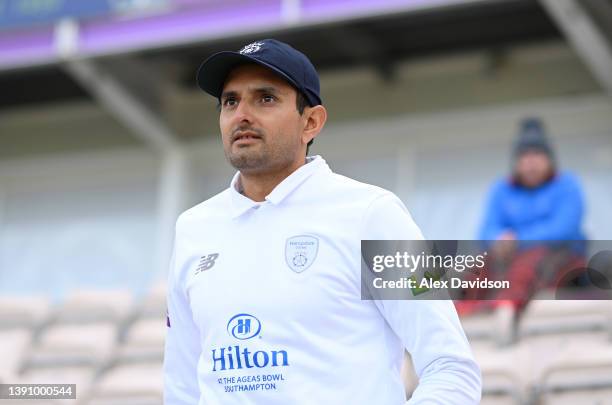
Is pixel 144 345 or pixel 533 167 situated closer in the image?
pixel 144 345

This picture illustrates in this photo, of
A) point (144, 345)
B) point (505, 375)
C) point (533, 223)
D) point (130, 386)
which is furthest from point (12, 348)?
point (533, 223)

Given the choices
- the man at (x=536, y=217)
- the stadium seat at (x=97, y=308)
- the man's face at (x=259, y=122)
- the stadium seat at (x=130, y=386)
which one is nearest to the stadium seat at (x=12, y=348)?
the stadium seat at (x=97, y=308)

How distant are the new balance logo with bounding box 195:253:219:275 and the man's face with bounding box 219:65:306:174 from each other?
21cm

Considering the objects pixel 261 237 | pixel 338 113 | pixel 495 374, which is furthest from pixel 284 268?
pixel 338 113

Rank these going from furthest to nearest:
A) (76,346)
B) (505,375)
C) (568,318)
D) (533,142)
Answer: (533,142)
(76,346)
(568,318)
(505,375)

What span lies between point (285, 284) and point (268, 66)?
0.49 metres

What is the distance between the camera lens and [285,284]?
8.02ft

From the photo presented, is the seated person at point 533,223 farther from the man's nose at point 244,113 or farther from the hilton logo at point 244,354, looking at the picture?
the hilton logo at point 244,354

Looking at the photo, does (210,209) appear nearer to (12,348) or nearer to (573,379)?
(573,379)

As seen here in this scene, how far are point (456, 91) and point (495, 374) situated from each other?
14.6 ft

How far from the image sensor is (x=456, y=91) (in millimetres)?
9023

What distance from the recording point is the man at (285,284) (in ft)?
7.71

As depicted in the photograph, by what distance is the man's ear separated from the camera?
8.82ft

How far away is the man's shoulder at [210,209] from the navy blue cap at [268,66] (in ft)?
0.83
